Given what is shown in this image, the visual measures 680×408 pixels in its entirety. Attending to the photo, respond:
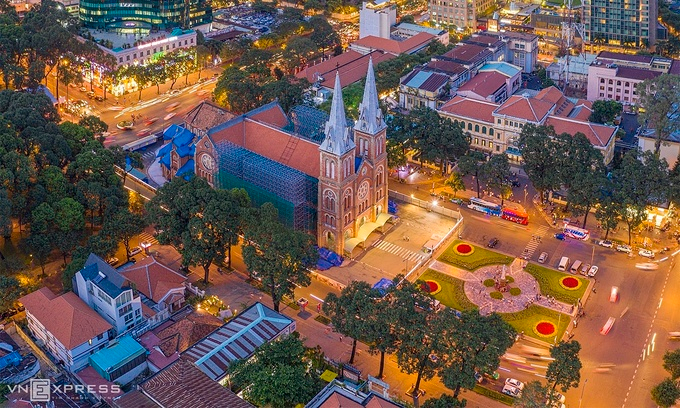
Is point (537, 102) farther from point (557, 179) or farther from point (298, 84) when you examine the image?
point (298, 84)

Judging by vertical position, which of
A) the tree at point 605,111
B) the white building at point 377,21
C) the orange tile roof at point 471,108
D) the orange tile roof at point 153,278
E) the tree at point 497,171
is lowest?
the orange tile roof at point 153,278

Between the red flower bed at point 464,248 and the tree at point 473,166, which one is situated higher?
the tree at point 473,166

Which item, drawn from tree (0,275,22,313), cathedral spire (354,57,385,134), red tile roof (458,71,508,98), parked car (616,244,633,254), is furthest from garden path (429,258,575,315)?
tree (0,275,22,313)

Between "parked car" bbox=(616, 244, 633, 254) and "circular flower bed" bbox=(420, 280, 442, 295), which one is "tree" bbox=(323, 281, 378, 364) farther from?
"parked car" bbox=(616, 244, 633, 254)

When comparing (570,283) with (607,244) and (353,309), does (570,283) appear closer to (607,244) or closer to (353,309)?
(607,244)

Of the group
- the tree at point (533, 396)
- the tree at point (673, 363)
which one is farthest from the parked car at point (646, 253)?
the tree at point (533, 396)

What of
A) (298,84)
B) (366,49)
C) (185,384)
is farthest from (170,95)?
(185,384)

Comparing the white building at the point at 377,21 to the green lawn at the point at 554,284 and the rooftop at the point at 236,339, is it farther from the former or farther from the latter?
the rooftop at the point at 236,339
